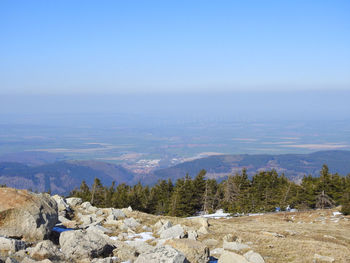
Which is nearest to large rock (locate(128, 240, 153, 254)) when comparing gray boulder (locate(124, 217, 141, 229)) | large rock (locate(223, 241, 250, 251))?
large rock (locate(223, 241, 250, 251))

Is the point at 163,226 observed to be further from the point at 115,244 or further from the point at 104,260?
the point at 104,260

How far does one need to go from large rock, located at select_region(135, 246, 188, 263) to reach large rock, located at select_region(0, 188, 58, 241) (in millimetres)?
6169

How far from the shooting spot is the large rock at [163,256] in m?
12.2

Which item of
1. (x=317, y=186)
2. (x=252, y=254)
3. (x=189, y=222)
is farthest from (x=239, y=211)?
(x=252, y=254)

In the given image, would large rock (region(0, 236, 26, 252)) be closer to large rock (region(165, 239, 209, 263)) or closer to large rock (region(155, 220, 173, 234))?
large rock (region(165, 239, 209, 263))

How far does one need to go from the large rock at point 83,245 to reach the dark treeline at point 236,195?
46741mm

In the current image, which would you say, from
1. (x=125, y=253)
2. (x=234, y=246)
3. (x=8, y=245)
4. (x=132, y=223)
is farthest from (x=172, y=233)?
(x=8, y=245)

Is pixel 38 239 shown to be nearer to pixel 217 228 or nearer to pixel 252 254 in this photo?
pixel 252 254

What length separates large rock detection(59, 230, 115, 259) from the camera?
14.3 metres

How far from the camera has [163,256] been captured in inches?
488

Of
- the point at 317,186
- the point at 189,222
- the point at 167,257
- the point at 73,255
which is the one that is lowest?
the point at 317,186

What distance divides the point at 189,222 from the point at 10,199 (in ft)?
49.1

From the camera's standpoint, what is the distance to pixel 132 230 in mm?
22484

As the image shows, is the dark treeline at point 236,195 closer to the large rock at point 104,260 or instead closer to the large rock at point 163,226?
the large rock at point 163,226
